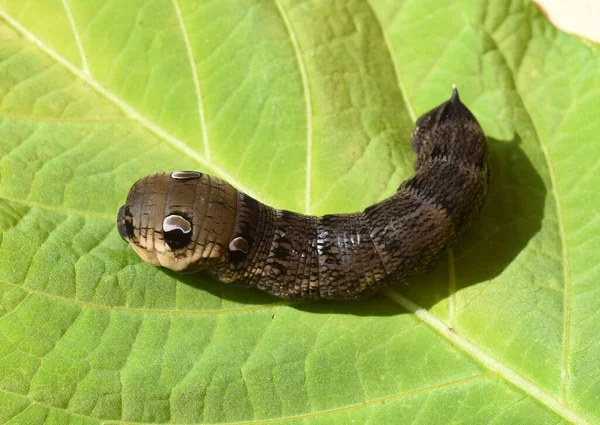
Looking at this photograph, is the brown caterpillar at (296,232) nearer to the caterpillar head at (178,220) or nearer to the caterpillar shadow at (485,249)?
the caterpillar head at (178,220)

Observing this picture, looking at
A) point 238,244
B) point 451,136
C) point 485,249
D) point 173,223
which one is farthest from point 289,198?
point 485,249

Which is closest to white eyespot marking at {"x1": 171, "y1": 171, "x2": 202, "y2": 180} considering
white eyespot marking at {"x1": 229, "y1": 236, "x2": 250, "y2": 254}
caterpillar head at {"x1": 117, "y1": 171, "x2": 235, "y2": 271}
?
caterpillar head at {"x1": 117, "y1": 171, "x2": 235, "y2": 271}

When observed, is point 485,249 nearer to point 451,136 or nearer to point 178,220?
point 451,136

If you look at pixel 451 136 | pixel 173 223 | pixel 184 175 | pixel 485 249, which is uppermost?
pixel 451 136

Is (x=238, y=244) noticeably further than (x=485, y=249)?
No

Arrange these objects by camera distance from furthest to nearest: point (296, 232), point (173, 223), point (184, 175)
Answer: point (296, 232) < point (184, 175) < point (173, 223)

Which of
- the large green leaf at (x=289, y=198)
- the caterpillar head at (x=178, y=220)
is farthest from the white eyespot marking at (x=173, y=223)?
the large green leaf at (x=289, y=198)
